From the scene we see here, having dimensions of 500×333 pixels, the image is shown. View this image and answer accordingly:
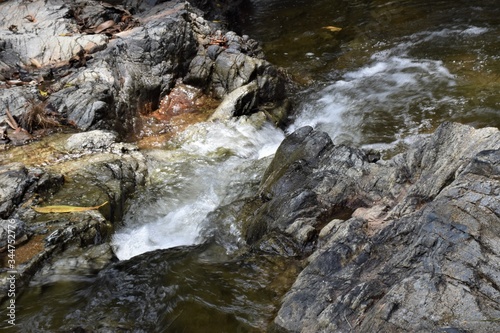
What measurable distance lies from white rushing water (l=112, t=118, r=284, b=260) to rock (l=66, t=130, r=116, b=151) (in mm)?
784

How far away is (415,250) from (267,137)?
5.28m

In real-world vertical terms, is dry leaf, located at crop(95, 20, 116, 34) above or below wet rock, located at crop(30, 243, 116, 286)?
above

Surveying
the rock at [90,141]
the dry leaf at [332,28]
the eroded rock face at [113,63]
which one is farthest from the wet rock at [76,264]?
the dry leaf at [332,28]

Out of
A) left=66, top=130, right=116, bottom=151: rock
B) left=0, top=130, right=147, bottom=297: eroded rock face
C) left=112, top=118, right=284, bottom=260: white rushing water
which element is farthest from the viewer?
left=66, top=130, right=116, bottom=151: rock

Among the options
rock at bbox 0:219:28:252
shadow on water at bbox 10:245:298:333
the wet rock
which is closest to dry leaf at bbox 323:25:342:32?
shadow on water at bbox 10:245:298:333

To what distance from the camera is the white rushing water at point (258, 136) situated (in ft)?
21.2

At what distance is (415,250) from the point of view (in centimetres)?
354

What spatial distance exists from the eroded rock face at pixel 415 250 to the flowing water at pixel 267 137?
0.59m

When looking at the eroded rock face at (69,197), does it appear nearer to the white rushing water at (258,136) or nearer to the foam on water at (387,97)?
the white rushing water at (258,136)

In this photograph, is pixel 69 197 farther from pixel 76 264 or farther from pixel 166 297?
pixel 166 297

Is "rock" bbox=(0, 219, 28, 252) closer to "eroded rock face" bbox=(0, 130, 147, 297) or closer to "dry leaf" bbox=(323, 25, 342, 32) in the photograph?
"eroded rock face" bbox=(0, 130, 147, 297)

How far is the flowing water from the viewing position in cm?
438

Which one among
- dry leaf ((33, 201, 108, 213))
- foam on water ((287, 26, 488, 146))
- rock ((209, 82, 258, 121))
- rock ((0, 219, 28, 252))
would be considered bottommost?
foam on water ((287, 26, 488, 146))

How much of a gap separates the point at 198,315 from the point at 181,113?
5664 mm
